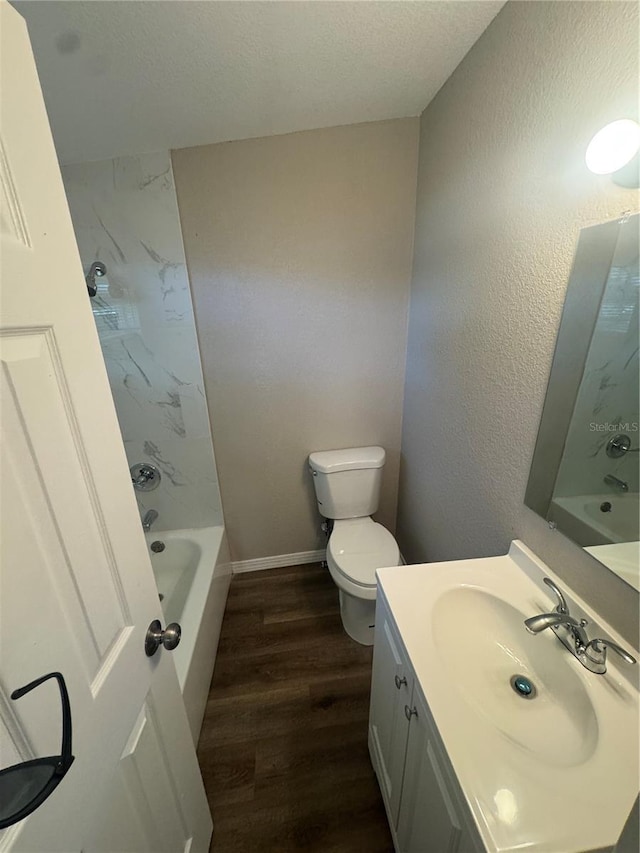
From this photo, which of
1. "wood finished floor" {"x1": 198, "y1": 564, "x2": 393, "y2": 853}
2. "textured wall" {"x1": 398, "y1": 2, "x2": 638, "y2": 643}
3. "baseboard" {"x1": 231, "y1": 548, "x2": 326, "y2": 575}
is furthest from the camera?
"baseboard" {"x1": 231, "y1": 548, "x2": 326, "y2": 575}

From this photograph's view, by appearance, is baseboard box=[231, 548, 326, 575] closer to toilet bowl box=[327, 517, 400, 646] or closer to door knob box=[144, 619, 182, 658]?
toilet bowl box=[327, 517, 400, 646]

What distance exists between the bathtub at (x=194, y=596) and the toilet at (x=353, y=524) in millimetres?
619

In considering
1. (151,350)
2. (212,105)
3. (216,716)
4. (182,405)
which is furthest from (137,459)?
(212,105)

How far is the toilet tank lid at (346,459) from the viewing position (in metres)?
1.86

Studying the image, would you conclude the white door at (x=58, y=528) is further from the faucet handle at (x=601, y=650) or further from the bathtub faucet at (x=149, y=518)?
the bathtub faucet at (x=149, y=518)

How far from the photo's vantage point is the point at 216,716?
1.45 meters

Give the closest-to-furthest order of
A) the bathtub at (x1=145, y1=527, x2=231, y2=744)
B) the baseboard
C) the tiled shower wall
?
the bathtub at (x1=145, y1=527, x2=231, y2=744), the tiled shower wall, the baseboard

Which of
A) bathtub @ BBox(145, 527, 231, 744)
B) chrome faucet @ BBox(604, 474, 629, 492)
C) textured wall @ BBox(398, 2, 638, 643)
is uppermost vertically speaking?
textured wall @ BBox(398, 2, 638, 643)

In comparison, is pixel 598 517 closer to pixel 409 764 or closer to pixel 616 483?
pixel 616 483

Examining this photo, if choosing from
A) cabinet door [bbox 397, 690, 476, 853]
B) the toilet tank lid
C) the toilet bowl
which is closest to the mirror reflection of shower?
the toilet tank lid

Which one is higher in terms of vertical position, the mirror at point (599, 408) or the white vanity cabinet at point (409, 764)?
the mirror at point (599, 408)

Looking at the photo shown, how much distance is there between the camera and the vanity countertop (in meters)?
0.56

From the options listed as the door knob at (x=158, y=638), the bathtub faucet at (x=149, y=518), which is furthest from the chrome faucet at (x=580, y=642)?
the bathtub faucet at (x=149, y=518)

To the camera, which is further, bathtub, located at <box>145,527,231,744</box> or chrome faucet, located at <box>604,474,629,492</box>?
bathtub, located at <box>145,527,231,744</box>
